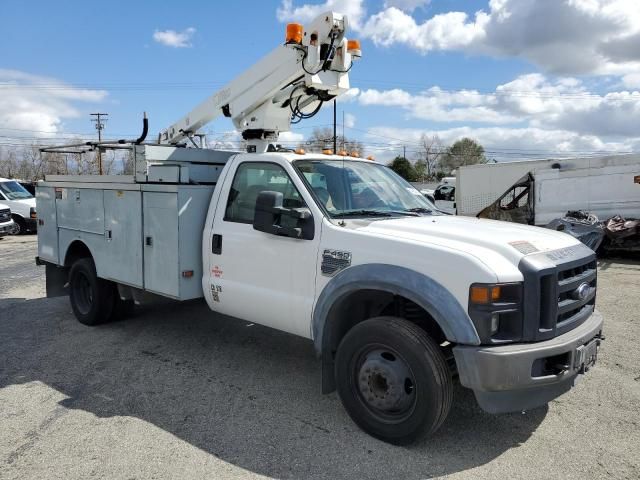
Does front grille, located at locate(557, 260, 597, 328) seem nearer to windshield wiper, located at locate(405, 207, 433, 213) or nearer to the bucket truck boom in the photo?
windshield wiper, located at locate(405, 207, 433, 213)

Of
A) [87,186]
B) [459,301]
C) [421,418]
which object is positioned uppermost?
[87,186]

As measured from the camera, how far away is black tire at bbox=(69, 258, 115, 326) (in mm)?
6371

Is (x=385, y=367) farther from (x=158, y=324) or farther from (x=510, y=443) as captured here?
(x=158, y=324)

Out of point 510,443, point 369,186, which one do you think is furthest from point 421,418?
point 369,186

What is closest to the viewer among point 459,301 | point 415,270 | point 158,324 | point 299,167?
point 459,301

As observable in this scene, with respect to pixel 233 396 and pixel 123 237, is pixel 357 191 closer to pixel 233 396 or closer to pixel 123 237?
pixel 233 396

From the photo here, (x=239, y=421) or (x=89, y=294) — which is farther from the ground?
(x=89, y=294)

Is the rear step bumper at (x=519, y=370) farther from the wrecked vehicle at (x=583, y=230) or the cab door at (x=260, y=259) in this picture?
the wrecked vehicle at (x=583, y=230)

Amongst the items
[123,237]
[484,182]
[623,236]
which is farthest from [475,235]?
[484,182]

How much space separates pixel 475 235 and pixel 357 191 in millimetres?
1230

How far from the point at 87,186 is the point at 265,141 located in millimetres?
2309

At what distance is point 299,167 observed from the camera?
4.47 meters

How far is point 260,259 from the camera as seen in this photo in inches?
175

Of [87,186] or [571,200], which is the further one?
[571,200]
